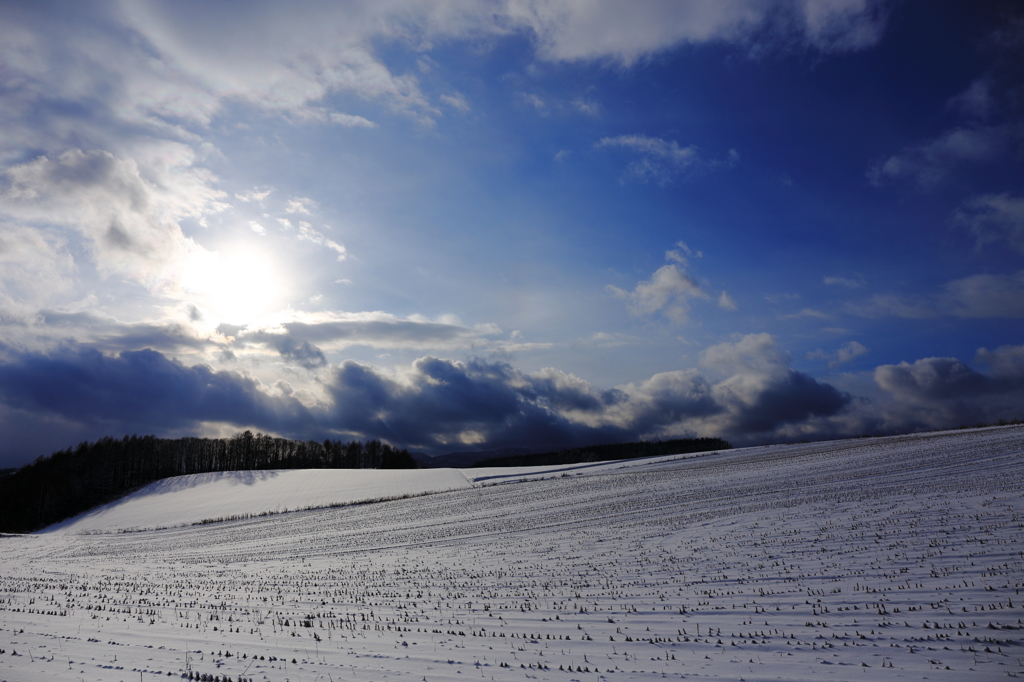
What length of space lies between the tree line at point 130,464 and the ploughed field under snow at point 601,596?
68.3 meters

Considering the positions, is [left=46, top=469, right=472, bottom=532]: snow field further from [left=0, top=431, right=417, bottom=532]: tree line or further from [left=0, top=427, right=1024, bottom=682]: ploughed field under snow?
[left=0, top=427, right=1024, bottom=682]: ploughed field under snow

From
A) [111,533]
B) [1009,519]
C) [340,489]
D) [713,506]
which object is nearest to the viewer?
[1009,519]

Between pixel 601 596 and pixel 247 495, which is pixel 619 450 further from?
pixel 601 596

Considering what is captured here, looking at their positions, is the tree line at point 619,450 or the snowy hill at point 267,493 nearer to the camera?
the snowy hill at point 267,493

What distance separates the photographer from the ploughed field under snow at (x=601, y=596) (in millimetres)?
8789

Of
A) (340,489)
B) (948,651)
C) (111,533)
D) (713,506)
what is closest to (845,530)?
(713,506)

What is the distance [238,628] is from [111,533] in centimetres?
5268

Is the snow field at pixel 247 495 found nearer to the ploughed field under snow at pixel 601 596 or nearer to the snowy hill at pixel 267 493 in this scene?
the snowy hill at pixel 267 493

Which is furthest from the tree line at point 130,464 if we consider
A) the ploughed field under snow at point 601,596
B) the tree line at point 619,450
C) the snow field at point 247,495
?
the ploughed field under snow at point 601,596

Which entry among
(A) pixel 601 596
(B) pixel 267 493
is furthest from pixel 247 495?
(A) pixel 601 596

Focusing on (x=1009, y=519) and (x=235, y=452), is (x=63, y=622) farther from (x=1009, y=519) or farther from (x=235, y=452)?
(x=235, y=452)

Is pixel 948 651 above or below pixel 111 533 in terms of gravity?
above

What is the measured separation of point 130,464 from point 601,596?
128m

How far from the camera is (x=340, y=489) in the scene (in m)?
63.9
